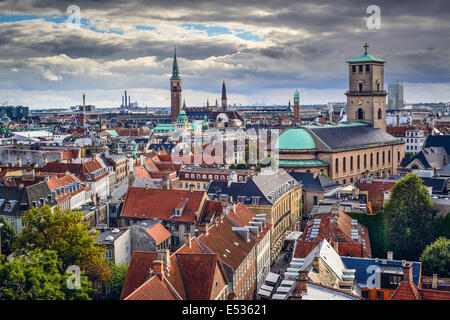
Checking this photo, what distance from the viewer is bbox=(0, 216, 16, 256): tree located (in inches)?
1754

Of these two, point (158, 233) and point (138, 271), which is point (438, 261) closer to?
point (138, 271)

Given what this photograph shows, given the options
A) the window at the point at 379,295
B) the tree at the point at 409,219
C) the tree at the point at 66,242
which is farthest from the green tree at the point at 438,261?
the tree at the point at 66,242

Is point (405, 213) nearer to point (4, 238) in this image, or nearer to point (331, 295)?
point (331, 295)

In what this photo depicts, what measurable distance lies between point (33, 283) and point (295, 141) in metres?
63.3

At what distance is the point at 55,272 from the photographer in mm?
28688

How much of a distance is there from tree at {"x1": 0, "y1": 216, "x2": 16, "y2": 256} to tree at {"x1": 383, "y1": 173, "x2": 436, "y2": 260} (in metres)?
33.6

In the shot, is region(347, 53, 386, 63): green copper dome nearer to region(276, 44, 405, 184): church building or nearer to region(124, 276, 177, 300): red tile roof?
region(276, 44, 405, 184): church building

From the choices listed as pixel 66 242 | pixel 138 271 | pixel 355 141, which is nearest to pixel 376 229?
pixel 138 271

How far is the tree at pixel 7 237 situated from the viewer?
44562 mm

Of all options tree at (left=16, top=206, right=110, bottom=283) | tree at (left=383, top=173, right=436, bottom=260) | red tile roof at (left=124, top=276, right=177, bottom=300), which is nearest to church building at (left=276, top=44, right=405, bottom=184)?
tree at (left=383, top=173, right=436, bottom=260)

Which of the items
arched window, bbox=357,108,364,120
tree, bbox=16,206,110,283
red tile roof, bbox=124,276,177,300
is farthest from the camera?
arched window, bbox=357,108,364,120

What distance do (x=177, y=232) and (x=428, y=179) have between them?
29.9 meters

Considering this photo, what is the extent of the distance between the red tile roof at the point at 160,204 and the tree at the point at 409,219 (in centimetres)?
1780
